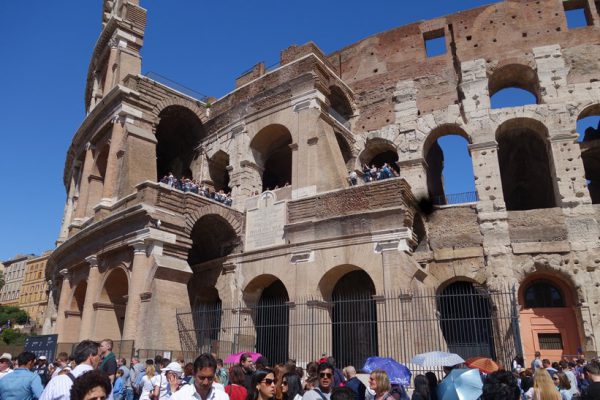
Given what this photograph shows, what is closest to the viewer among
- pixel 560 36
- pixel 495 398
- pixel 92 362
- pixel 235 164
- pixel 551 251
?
pixel 495 398

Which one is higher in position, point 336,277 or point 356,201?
point 356,201

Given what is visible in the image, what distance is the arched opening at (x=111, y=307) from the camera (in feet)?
52.4

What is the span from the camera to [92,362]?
13.4ft

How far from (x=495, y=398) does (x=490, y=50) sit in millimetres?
16472

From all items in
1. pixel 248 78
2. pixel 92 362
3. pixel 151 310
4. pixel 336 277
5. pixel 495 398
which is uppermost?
pixel 248 78

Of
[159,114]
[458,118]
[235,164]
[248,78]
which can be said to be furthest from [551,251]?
[159,114]

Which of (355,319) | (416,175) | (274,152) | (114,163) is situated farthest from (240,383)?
(274,152)

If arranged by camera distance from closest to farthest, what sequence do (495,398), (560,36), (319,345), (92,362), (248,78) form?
(495,398) < (92,362) < (319,345) < (560,36) < (248,78)

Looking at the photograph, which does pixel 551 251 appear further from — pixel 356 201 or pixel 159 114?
pixel 159 114

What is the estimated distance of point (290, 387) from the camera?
4566 mm

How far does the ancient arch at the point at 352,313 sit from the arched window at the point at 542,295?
489cm

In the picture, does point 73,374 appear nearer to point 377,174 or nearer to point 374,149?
point 377,174

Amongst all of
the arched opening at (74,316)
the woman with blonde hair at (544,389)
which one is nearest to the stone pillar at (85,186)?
the arched opening at (74,316)

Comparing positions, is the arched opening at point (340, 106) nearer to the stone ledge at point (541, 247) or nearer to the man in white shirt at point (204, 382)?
the stone ledge at point (541, 247)
